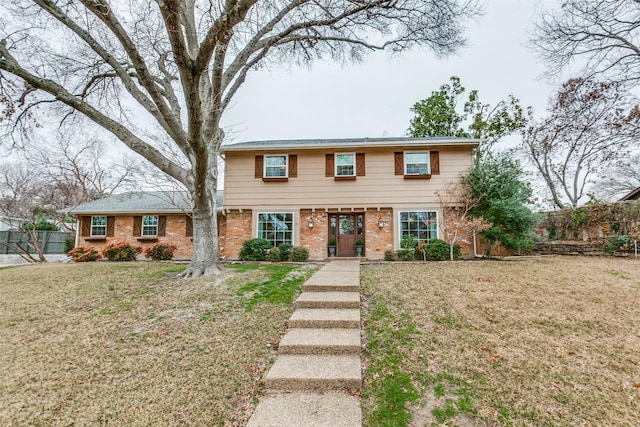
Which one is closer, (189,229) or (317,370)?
(317,370)

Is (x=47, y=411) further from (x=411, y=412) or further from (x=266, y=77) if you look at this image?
(x=266, y=77)

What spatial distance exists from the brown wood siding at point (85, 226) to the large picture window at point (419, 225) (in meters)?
14.1

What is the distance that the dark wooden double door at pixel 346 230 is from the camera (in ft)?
38.0

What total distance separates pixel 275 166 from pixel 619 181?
23.9 metres

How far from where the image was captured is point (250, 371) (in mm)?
3326

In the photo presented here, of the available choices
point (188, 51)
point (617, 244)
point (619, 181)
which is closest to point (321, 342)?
point (188, 51)

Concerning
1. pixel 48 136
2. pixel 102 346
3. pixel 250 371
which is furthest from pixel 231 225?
pixel 48 136

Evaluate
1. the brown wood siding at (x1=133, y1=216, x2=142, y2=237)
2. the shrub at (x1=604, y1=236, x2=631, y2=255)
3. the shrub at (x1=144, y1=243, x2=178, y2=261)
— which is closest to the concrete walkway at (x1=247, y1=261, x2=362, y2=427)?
the shrub at (x1=144, y1=243, x2=178, y2=261)

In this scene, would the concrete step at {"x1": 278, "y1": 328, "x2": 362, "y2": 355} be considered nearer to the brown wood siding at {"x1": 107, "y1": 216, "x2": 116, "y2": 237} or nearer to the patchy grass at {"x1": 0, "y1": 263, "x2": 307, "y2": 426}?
the patchy grass at {"x1": 0, "y1": 263, "x2": 307, "y2": 426}

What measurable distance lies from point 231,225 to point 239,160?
2694 mm

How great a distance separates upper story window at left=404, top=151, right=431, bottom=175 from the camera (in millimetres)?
11133

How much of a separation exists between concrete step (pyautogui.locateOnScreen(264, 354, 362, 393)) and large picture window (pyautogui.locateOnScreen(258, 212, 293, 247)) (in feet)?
26.8

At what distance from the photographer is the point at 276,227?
11586 mm

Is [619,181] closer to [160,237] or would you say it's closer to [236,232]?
[236,232]
